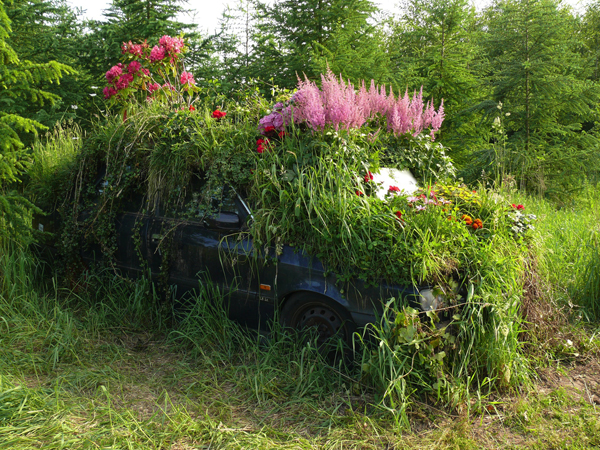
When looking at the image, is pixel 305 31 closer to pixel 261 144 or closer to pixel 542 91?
pixel 542 91

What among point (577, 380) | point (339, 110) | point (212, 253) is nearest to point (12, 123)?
point (212, 253)

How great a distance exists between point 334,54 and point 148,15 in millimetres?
6674

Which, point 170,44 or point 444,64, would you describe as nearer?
point 170,44

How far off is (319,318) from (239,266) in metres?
0.85

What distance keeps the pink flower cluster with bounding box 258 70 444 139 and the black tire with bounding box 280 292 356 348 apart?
61.6 inches

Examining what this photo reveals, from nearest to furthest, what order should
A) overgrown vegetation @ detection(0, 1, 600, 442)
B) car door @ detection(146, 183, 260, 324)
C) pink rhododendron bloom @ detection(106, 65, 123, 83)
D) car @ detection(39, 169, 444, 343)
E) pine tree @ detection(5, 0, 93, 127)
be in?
1. overgrown vegetation @ detection(0, 1, 600, 442)
2. car @ detection(39, 169, 444, 343)
3. car door @ detection(146, 183, 260, 324)
4. pink rhododendron bloom @ detection(106, 65, 123, 83)
5. pine tree @ detection(5, 0, 93, 127)

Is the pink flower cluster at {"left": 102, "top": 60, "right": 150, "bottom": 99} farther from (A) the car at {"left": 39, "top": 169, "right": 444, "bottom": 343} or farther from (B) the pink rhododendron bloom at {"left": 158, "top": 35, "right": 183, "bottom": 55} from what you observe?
(A) the car at {"left": 39, "top": 169, "right": 444, "bottom": 343}

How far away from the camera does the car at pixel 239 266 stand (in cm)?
362

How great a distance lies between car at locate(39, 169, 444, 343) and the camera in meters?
3.62

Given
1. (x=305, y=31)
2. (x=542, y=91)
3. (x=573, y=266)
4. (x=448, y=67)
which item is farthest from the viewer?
(x=305, y=31)

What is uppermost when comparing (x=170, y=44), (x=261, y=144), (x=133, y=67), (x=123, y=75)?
→ (x=170, y=44)

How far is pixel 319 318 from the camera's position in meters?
3.85

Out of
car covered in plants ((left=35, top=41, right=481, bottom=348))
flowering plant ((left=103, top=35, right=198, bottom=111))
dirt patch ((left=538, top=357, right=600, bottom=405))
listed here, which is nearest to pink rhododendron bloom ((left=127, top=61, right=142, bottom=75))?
flowering plant ((left=103, top=35, right=198, bottom=111))

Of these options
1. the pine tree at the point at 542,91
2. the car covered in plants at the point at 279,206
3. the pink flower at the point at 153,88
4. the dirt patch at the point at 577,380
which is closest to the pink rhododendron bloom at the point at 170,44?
the pink flower at the point at 153,88
